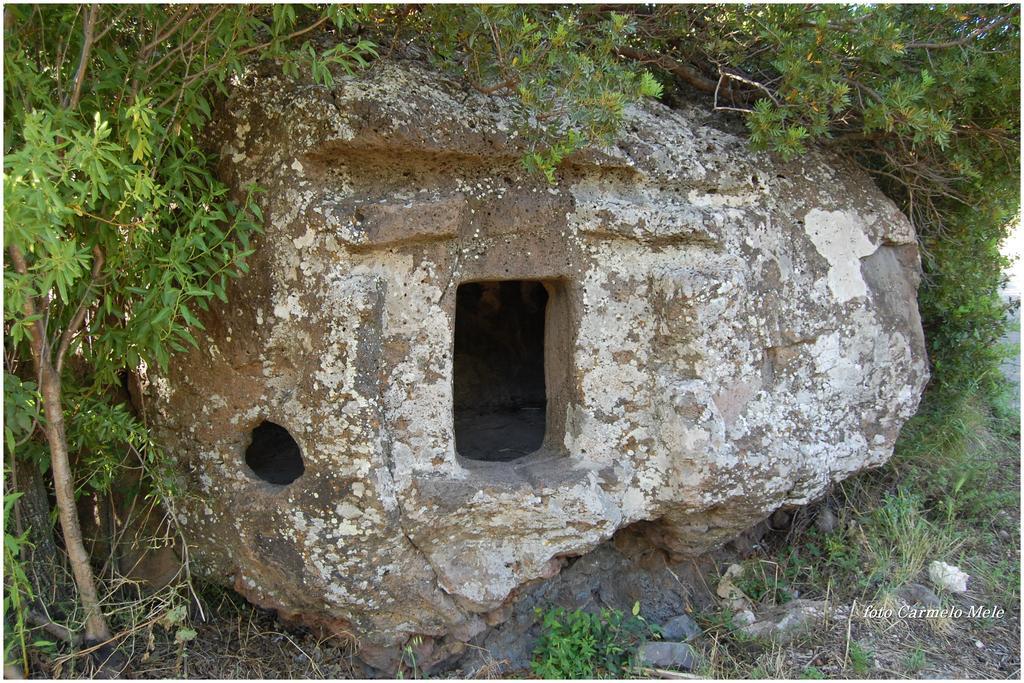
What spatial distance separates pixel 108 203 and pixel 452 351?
1.03m

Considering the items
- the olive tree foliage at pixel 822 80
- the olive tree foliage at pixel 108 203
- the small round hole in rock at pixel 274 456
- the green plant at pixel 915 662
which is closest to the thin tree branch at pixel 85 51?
the olive tree foliage at pixel 108 203

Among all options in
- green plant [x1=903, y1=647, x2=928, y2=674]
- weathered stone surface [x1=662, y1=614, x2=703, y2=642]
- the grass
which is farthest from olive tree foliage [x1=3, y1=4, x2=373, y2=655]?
green plant [x1=903, y1=647, x2=928, y2=674]

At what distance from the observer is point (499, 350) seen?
4.13 metres

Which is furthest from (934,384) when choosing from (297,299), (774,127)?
(297,299)

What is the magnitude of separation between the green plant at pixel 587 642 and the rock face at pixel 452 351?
24cm

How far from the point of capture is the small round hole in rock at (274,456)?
110 inches

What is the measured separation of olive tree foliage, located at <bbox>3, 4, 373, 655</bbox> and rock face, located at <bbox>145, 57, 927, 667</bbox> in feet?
0.55

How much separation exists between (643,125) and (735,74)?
52 cm

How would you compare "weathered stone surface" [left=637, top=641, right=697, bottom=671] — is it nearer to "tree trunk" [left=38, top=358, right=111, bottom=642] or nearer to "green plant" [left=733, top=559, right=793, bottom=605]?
"green plant" [left=733, top=559, right=793, bottom=605]

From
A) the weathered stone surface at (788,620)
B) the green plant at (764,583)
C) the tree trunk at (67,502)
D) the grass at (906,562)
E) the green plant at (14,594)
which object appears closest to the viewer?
the green plant at (14,594)

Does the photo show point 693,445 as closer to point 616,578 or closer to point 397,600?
point 616,578

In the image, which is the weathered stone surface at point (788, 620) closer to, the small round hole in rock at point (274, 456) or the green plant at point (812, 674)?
the green plant at point (812, 674)

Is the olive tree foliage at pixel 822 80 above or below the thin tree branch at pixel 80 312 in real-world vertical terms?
above

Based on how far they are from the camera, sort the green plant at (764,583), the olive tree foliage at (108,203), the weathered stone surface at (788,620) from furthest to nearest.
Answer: the green plant at (764,583) → the weathered stone surface at (788,620) → the olive tree foliage at (108,203)
